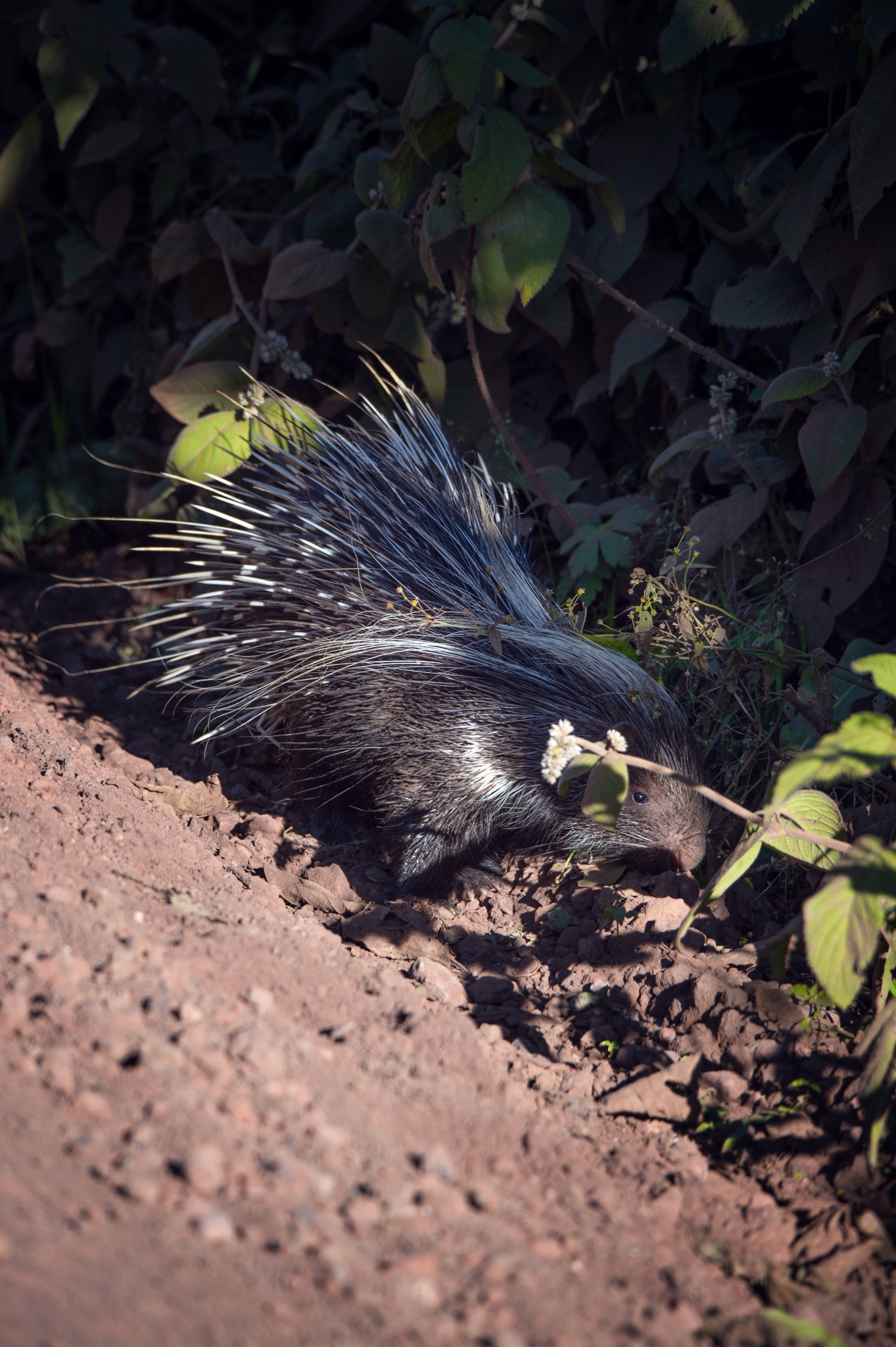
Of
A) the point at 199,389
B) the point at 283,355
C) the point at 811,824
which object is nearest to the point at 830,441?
the point at 811,824

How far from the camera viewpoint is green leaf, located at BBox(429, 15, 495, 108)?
242cm

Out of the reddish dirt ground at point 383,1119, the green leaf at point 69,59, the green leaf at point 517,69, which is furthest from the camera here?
the green leaf at point 69,59

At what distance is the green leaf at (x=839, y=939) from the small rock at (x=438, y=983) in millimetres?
808

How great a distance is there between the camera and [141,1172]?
4.43ft

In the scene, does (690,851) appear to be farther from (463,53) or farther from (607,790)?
(463,53)

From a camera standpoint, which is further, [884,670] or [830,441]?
[830,441]

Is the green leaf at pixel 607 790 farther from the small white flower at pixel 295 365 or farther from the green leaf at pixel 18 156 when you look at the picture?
the green leaf at pixel 18 156

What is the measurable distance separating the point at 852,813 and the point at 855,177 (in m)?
1.66

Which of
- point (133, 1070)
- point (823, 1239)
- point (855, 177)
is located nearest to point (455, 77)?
point (855, 177)

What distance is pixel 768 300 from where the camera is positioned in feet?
9.58

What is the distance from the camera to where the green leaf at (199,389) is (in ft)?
10.5

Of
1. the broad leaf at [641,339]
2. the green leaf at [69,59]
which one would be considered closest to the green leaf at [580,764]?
the broad leaf at [641,339]

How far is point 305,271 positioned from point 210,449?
640mm

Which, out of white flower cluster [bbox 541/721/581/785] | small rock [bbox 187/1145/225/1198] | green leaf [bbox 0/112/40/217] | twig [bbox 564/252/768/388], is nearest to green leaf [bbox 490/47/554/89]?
twig [bbox 564/252/768/388]
